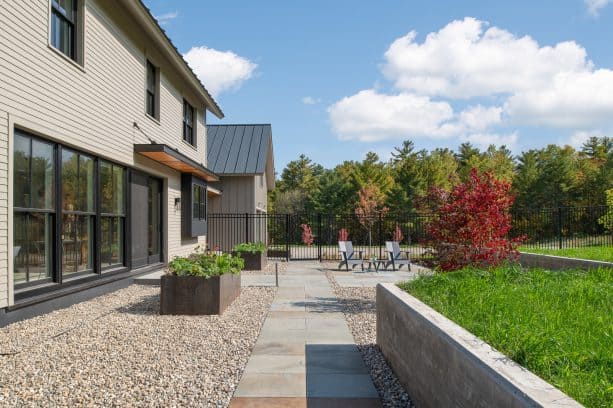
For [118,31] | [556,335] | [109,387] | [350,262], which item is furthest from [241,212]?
[556,335]

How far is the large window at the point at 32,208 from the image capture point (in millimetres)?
6801

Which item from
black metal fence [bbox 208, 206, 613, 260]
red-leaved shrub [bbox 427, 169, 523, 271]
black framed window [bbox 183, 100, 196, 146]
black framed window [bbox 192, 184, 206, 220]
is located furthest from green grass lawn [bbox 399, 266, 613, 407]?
black framed window [bbox 183, 100, 196, 146]

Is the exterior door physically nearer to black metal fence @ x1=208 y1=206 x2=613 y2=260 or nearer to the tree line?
black metal fence @ x1=208 y1=206 x2=613 y2=260

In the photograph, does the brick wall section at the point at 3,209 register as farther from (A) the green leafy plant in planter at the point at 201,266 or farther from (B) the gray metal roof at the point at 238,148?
(B) the gray metal roof at the point at 238,148

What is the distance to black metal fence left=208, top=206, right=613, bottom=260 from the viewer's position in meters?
20.2

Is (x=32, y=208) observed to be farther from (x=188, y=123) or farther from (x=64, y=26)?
(x=188, y=123)

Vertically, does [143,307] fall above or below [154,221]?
below

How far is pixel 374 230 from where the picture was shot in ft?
112

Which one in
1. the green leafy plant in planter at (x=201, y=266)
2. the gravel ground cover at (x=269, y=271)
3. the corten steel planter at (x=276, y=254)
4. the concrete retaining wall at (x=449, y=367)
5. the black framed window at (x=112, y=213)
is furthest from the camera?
the corten steel planter at (x=276, y=254)

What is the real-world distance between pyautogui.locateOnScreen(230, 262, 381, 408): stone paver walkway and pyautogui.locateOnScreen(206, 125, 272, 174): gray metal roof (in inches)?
536

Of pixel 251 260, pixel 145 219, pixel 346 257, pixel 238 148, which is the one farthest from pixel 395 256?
pixel 238 148

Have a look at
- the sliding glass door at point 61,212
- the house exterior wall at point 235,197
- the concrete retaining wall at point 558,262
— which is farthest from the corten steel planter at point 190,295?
the house exterior wall at point 235,197

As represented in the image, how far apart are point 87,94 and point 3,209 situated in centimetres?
330

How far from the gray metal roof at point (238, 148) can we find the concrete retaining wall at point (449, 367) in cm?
1700
